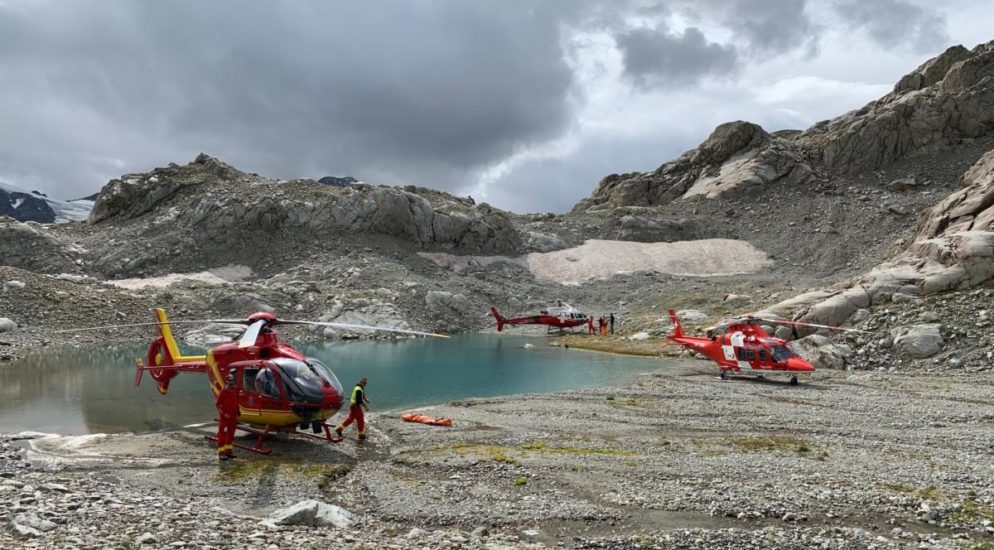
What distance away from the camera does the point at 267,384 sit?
52.7 ft

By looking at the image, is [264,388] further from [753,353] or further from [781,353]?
[781,353]

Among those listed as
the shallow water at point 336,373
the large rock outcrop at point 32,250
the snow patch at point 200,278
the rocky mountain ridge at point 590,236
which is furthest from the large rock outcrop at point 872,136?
the large rock outcrop at point 32,250

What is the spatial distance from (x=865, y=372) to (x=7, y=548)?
31712 millimetres

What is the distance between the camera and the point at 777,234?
78.5m

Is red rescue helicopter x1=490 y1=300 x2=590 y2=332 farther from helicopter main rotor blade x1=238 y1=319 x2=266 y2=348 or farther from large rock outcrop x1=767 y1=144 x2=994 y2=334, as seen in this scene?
helicopter main rotor blade x1=238 y1=319 x2=266 y2=348

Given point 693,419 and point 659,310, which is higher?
point 659,310

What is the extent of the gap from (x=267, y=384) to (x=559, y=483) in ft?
25.7

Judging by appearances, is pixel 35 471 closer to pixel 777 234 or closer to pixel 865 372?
pixel 865 372

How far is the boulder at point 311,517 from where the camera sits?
10.2m

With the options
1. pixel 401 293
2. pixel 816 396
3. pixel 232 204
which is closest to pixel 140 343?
pixel 401 293

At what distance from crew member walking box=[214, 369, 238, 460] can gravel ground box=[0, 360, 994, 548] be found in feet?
1.35

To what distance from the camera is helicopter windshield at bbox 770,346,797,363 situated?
27.8 metres

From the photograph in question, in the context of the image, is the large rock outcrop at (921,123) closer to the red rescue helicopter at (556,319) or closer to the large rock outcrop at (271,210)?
the large rock outcrop at (271,210)

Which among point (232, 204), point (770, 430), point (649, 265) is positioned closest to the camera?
point (770, 430)
